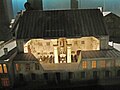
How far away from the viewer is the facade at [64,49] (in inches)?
1528

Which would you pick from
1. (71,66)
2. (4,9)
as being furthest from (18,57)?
(4,9)

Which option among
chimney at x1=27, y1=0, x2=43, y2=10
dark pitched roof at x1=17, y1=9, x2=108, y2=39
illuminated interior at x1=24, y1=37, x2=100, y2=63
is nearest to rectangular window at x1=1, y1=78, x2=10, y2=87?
illuminated interior at x1=24, y1=37, x2=100, y2=63

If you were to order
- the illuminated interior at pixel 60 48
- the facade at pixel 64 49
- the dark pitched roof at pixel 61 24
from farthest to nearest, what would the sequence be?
the illuminated interior at pixel 60 48
the dark pitched roof at pixel 61 24
the facade at pixel 64 49

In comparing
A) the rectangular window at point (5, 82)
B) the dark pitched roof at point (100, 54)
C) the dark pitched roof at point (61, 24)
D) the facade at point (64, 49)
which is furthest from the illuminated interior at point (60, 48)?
the rectangular window at point (5, 82)

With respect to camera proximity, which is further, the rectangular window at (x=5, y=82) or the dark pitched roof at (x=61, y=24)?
the dark pitched roof at (x=61, y=24)

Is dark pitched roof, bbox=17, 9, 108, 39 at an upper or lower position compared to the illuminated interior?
upper

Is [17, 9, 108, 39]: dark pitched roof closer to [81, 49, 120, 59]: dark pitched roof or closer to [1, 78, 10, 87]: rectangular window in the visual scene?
[81, 49, 120, 59]: dark pitched roof

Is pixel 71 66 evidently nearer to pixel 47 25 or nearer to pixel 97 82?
pixel 97 82

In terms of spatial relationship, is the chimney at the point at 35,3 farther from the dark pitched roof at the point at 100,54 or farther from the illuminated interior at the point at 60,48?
the dark pitched roof at the point at 100,54

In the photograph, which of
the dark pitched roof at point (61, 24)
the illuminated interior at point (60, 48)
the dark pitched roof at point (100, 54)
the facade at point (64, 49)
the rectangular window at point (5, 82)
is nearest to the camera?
the rectangular window at point (5, 82)

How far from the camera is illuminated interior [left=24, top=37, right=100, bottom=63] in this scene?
4178 centimetres

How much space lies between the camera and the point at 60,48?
1695 inches

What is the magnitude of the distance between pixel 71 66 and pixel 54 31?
7.72m

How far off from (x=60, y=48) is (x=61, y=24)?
4.83m
